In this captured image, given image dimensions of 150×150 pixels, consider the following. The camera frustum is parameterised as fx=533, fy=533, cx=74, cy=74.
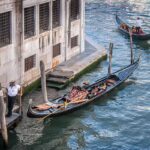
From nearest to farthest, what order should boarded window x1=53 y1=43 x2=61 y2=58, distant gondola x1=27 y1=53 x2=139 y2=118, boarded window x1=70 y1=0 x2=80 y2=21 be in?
distant gondola x1=27 y1=53 x2=139 y2=118 → boarded window x1=53 y1=43 x2=61 y2=58 → boarded window x1=70 y1=0 x2=80 y2=21

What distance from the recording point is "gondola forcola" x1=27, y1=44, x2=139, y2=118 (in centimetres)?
2642

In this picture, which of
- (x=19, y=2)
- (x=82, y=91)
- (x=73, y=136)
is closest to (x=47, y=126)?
(x=73, y=136)

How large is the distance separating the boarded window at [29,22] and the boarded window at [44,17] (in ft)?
2.93

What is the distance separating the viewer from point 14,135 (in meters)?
24.8

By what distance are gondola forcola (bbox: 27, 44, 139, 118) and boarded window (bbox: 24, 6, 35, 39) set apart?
430 centimetres

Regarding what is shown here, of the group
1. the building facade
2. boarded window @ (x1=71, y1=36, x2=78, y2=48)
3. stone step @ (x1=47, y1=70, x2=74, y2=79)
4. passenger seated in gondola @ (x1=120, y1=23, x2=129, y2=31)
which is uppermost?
the building facade

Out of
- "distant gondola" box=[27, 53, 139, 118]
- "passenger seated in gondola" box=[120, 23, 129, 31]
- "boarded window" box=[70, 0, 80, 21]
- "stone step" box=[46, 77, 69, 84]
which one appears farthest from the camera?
"passenger seated in gondola" box=[120, 23, 129, 31]

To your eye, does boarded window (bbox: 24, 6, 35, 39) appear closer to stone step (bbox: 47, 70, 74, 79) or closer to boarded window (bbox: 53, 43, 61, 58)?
stone step (bbox: 47, 70, 74, 79)

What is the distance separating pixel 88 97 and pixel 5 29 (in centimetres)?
580

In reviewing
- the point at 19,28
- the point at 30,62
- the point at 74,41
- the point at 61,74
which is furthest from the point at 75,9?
the point at 19,28

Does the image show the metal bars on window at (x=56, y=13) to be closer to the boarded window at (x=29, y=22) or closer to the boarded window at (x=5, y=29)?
the boarded window at (x=29, y=22)

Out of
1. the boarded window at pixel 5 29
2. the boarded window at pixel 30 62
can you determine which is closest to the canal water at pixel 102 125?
the boarded window at pixel 30 62

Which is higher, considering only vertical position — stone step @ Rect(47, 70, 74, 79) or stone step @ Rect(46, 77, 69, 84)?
stone step @ Rect(47, 70, 74, 79)

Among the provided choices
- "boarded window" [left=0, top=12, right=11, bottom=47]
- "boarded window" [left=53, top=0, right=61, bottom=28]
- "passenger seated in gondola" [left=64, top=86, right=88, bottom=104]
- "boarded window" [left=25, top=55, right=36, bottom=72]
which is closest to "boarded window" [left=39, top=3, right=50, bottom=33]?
"boarded window" [left=53, top=0, right=61, bottom=28]
